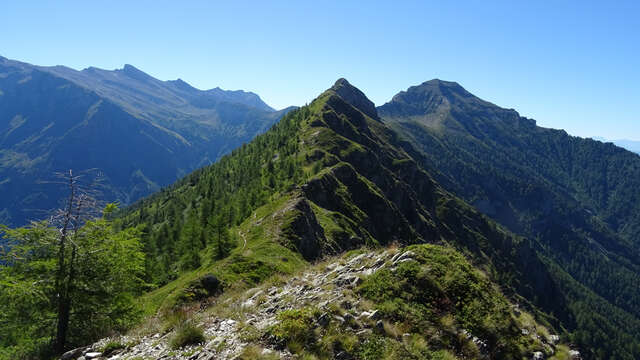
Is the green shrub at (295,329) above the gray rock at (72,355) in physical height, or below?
above

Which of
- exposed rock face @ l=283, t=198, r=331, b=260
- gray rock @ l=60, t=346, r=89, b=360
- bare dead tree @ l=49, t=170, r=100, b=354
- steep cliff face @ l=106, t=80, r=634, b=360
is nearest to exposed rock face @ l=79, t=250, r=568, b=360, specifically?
gray rock @ l=60, t=346, r=89, b=360

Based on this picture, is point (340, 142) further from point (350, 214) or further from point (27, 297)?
point (27, 297)

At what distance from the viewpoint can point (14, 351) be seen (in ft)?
67.3

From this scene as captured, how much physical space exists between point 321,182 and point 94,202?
62313mm

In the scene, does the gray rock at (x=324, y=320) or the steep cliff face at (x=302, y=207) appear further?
the steep cliff face at (x=302, y=207)

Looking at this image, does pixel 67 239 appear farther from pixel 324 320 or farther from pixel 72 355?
pixel 324 320

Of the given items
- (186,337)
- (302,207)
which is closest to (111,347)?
(186,337)

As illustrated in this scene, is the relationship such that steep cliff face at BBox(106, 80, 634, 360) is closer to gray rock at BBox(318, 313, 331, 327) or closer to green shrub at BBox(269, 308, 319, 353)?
gray rock at BBox(318, 313, 331, 327)

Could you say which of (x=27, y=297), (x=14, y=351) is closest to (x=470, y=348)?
(x=27, y=297)

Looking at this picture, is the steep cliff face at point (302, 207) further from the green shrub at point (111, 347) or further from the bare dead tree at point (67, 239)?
the green shrub at point (111, 347)

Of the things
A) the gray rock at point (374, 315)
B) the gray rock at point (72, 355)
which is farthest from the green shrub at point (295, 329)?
the gray rock at point (72, 355)

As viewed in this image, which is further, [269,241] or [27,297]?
[269,241]

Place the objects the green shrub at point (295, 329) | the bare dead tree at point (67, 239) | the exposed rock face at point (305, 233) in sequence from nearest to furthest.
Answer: the green shrub at point (295, 329), the bare dead tree at point (67, 239), the exposed rock face at point (305, 233)

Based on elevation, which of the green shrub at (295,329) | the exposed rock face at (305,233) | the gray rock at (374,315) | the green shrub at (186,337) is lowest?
the exposed rock face at (305,233)
